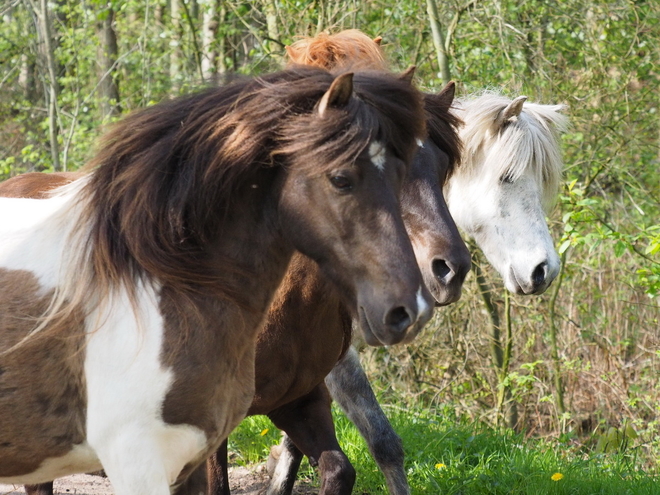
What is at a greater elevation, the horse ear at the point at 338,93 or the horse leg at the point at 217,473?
the horse ear at the point at 338,93

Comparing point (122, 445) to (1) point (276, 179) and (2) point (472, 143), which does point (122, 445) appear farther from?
(2) point (472, 143)

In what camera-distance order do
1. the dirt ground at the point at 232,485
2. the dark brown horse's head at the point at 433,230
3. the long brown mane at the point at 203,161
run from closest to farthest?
1. the long brown mane at the point at 203,161
2. the dark brown horse's head at the point at 433,230
3. the dirt ground at the point at 232,485

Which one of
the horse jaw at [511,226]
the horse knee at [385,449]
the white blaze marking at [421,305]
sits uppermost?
the white blaze marking at [421,305]

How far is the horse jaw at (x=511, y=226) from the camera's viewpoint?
13.2ft

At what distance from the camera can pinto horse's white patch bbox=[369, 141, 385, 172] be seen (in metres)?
2.33

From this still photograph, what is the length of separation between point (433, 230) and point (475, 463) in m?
1.96

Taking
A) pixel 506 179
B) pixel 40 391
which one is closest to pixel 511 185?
pixel 506 179

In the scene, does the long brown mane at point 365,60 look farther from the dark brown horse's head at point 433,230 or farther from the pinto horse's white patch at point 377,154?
the pinto horse's white patch at point 377,154

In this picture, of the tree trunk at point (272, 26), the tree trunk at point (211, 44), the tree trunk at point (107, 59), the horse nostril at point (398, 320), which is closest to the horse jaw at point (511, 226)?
the horse nostril at point (398, 320)

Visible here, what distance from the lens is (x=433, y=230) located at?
10.9ft

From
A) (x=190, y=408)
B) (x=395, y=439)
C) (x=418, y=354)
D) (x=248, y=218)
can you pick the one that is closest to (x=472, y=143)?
(x=395, y=439)

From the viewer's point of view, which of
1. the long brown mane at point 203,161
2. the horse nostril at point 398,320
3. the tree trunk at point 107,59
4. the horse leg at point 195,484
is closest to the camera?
the horse nostril at point 398,320

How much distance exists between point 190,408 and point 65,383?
0.39 m

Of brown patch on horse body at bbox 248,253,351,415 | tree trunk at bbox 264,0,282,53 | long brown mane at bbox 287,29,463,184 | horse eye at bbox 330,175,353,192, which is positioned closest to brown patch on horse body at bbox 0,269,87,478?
horse eye at bbox 330,175,353,192
